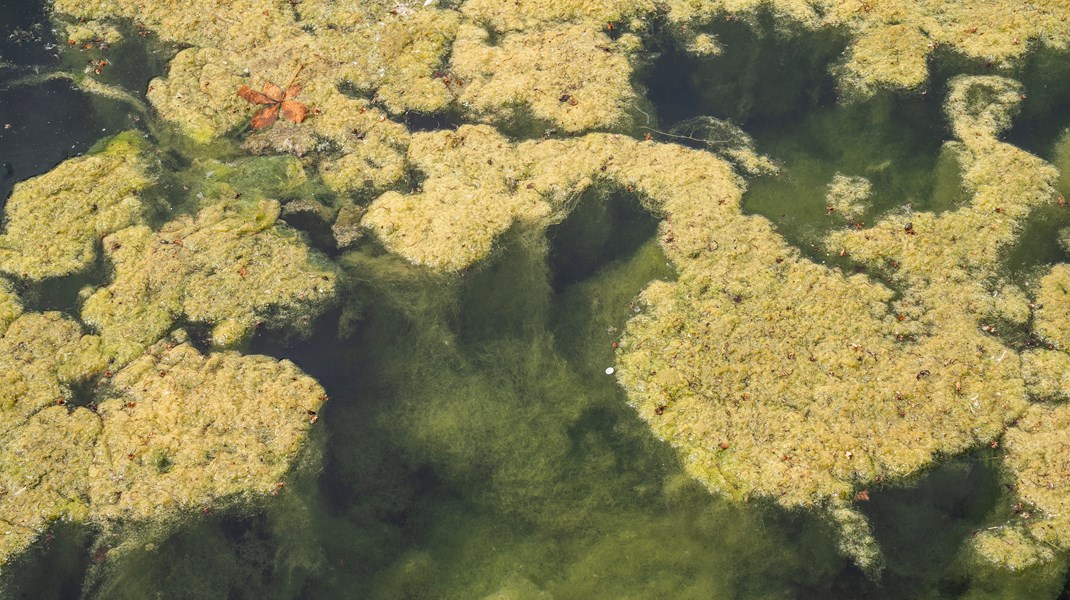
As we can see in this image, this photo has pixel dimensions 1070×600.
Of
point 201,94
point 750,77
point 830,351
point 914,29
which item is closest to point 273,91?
point 201,94

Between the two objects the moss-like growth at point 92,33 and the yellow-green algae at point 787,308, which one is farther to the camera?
the moss-like growth at point 92,33

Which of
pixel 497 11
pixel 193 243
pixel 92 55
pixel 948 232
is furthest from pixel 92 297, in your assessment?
pixel 948 232

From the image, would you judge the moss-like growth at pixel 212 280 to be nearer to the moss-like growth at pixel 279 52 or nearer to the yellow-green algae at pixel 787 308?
the yellow-green algae at pixel 787 308

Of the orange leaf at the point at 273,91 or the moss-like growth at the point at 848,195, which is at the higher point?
the orange leaf at the point at 273,91

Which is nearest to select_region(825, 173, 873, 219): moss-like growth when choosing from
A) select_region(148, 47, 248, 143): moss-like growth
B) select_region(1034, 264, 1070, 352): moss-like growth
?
select_region(1034, 264, 1070, 352): moss-like growth

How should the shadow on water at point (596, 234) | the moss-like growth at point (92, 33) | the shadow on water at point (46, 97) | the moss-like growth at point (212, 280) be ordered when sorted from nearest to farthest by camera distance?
the moss-like growth at point (212, 280), the shadow on water at point (596, 234), the shadow on water at point (46, 97), the moss-like growth at point (92, 33)

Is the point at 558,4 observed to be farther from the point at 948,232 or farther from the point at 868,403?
the point at 868,403

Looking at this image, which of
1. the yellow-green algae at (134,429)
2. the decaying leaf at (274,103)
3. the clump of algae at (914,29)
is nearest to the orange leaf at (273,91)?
the decaying leaf at (274,103)
